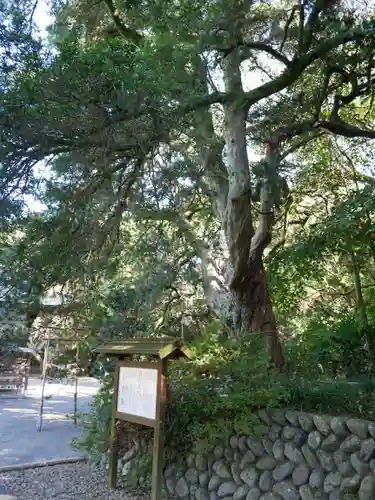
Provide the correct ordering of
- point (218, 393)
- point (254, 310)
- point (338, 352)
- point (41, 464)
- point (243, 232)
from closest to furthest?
point (218, 393) < point (41, 464) < point (243, 232) < point (254, 310) < point (338, 352)

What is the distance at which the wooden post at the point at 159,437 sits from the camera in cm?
441

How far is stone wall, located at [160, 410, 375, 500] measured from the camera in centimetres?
373

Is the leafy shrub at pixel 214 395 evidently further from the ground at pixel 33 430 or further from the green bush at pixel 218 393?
the ground at pixel 33 430

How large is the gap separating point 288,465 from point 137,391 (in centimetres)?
166

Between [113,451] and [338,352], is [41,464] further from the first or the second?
[338,352]

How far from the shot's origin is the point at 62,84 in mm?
4098

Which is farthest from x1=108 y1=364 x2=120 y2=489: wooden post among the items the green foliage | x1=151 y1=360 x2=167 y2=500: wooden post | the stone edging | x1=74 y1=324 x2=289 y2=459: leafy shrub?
the green foliage

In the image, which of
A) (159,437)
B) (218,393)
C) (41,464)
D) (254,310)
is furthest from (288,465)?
(41,464)

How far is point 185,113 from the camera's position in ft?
15.8

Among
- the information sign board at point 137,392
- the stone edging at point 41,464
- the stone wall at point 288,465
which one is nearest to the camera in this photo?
the stone wall at point 288,465

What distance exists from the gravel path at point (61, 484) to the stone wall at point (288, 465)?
672 mm

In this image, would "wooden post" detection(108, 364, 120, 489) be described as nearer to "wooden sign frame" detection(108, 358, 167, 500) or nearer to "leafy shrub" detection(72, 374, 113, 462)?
"wooden sign frame" detection(108, 358, 167, 500)

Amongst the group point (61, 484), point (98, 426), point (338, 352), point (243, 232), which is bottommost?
point (61, 484)

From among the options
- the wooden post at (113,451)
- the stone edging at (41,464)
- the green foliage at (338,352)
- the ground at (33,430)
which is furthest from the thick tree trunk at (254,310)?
the ground at (33,430)
